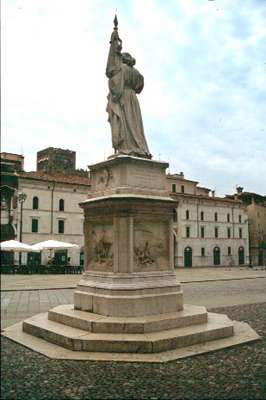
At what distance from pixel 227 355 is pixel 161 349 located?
1.00 metres

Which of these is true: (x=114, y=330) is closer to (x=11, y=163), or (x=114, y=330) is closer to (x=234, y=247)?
(x=11, y=163)

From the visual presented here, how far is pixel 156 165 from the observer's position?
8453 mm

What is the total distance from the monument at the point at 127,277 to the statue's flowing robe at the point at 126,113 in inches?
0.8

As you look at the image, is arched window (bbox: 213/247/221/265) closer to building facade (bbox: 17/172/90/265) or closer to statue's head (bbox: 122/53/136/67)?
building facade (bbox: 17/172/90/265)

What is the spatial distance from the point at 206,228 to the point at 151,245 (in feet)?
175

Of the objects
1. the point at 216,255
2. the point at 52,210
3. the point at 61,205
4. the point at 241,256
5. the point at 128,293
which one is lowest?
the point at 241,256

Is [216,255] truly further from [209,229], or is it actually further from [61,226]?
[61,226]

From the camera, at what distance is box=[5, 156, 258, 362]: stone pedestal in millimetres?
6344

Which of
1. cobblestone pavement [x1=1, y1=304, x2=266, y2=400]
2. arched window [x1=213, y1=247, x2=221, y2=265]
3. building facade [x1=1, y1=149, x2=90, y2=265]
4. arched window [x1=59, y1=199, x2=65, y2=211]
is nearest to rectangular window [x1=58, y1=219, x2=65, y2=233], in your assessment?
building facade [x1=1, y1=149, x2=90, y2=265]

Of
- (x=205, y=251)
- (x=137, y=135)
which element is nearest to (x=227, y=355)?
(x=137, y=135)

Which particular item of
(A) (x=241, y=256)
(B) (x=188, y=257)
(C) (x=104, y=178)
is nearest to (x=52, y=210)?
(B) (x=188, y=257)

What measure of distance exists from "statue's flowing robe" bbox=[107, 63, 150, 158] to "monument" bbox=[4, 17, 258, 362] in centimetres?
2

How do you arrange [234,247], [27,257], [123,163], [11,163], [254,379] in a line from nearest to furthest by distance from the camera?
1. [11,163]
2. [254,379]
3. [123,163]
4. [27,257]
5. [234,247]

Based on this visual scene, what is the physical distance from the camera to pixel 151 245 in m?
8.02
